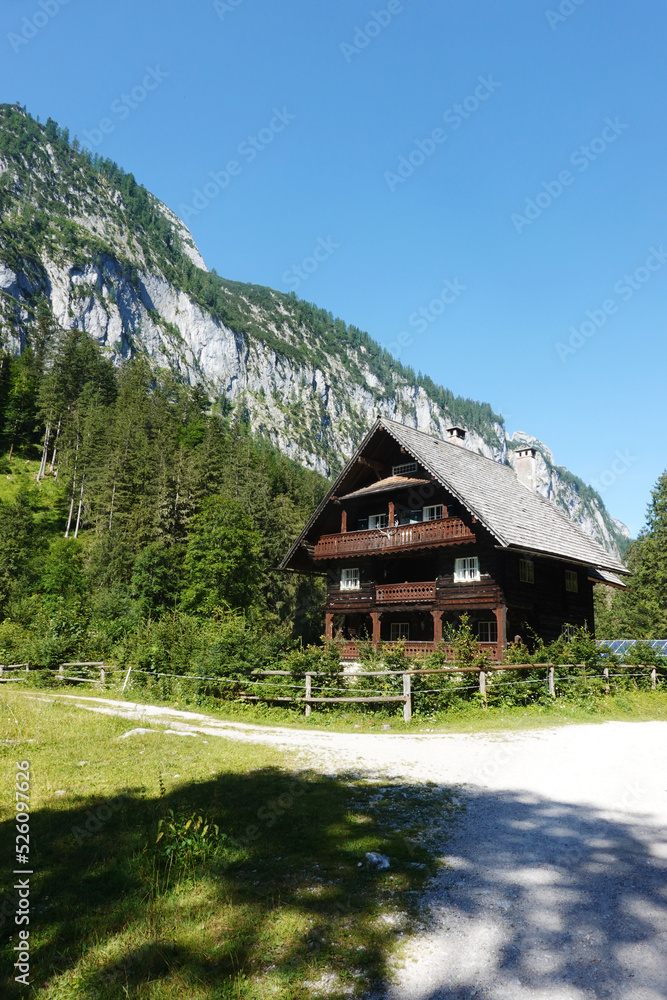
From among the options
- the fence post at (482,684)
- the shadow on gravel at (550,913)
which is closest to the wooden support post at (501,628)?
the fence post at (482,684)

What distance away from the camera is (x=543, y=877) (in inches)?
226

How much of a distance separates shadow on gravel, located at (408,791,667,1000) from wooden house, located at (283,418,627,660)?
1796cm

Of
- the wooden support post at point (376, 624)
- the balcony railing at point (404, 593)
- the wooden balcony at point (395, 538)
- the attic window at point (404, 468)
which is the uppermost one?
the attic window at point (404, 468)

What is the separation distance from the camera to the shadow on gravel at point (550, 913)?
411cm

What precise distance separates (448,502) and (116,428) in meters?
55.5

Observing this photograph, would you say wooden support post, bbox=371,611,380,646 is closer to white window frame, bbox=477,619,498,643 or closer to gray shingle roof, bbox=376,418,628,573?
white window frame, bbox=477,619,498,643

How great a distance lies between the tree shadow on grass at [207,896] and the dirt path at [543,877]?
1.66 ft

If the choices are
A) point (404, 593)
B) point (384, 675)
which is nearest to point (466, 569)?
point (404, 593)

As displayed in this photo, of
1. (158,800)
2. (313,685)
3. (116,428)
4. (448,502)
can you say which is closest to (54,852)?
(158,800)

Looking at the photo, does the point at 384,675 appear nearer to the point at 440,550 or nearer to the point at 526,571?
the point at 440,550

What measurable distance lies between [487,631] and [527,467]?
11718 mm

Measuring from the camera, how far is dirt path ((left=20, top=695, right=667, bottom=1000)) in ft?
13.7

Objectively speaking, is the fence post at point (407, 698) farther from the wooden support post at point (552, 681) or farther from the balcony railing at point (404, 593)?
the balcony railing at point (404, 593)

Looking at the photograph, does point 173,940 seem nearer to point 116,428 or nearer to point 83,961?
point 83,961
